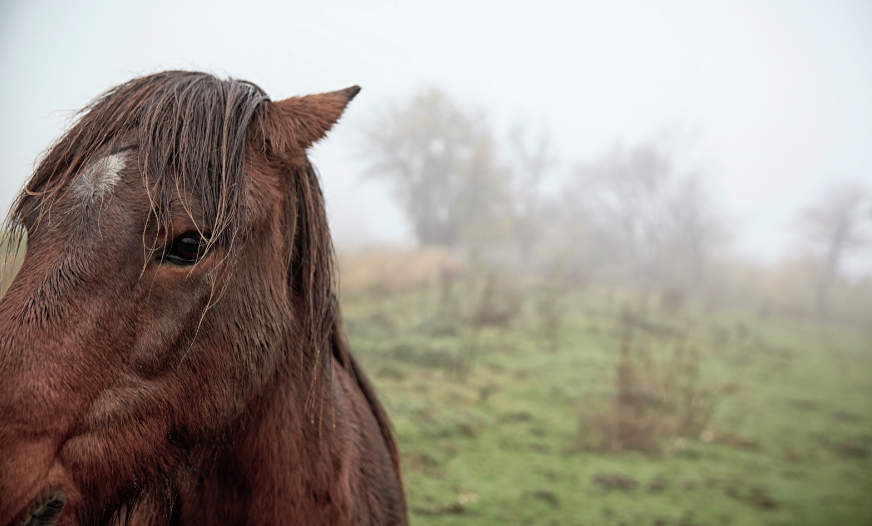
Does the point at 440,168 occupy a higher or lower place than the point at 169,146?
higher

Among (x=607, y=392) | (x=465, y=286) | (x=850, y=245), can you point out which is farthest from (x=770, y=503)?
(x=850, y=245)

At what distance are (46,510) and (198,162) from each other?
0.69 metres

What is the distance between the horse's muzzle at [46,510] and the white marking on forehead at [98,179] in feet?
1.70

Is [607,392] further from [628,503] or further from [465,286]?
[465,286]

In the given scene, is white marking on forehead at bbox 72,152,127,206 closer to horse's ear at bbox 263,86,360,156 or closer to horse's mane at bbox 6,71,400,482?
horse's mane at bbox 6,71,400,482

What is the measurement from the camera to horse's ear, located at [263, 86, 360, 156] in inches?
43.4

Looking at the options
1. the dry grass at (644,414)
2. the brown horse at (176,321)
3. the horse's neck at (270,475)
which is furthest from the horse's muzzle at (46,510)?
the dry grass at (644,414)

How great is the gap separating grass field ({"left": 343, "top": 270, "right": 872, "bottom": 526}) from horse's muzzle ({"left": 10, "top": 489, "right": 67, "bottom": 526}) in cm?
263

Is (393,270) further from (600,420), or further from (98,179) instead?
(98,179)

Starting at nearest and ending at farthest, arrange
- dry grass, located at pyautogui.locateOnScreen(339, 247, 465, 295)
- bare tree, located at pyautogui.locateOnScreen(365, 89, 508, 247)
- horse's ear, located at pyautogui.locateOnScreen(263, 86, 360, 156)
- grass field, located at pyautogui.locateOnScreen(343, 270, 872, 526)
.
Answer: horse's ear, located at pyautogui.locateOnScreen(263, 86, 360, 156)
grass field, located at pyautogui.locateOnScreen(343, 270, 872, 526)
dry grass, located at pyautogui.locateOnScreen(339, 247, 465, 295)
bare tree, located at pyautogui.locateOnScreen(365, 89, 508, 247)

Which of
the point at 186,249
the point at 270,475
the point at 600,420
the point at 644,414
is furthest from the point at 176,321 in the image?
the point at 644,414

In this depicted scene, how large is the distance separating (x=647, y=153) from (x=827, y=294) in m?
6.05

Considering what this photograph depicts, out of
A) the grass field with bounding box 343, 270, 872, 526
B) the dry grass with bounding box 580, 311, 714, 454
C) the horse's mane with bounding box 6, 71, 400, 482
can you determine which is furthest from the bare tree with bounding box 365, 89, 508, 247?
the horse's mane with bounding box 6, 71, 400, 482

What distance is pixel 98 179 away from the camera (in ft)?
3.04
